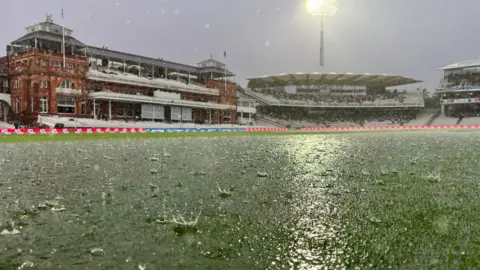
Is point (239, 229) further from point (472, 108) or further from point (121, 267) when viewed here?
point (472, 108)

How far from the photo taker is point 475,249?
419cm

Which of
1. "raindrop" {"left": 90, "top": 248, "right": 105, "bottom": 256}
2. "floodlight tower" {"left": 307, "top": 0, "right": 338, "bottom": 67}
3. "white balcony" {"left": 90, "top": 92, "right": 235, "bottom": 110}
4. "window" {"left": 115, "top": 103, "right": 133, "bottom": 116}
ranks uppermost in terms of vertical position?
"floodlight tower" {"left": 307, "top": 0, "right": 338, "bottom": 67}

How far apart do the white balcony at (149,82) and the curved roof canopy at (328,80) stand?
22.6 metres

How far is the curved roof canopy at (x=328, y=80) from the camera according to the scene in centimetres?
10088

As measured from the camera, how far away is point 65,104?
194 ft

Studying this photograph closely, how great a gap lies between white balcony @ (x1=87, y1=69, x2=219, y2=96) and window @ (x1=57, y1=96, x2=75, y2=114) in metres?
4.65

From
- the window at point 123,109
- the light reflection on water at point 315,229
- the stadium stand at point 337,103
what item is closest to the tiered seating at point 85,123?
the window at point 123,109

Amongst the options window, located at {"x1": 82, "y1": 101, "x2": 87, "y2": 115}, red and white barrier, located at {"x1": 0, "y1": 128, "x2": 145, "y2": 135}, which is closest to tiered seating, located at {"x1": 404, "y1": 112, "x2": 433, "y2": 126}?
red and white barrier, located at {"x1": 0, "y1": 128, "x2": 145, "y2": 135}

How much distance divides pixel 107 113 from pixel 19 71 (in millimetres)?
14172

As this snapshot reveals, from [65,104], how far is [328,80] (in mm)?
68731

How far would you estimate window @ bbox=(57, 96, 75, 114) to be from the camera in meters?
58.2

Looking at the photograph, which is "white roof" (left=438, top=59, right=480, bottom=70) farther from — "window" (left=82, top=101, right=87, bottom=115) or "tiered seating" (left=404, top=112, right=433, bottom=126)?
"window" (left=82, top=101, right=87, bottom=115)

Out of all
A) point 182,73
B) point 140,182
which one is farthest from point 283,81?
point 140,182

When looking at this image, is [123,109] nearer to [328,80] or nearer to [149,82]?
[149,82]
